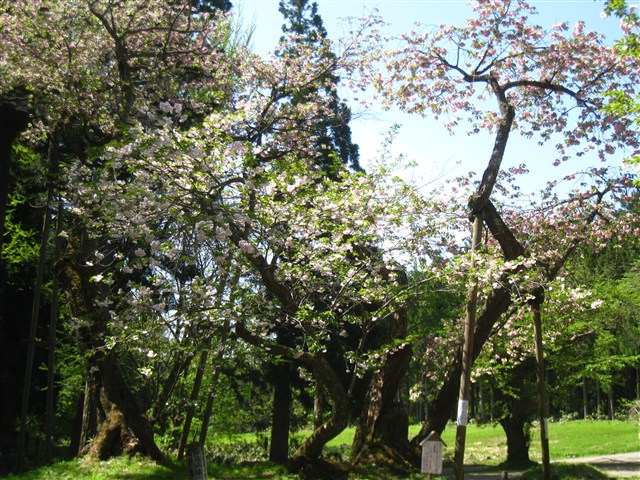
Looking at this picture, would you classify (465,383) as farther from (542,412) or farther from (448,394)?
(448,394)

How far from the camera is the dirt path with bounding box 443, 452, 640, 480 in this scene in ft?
48.5

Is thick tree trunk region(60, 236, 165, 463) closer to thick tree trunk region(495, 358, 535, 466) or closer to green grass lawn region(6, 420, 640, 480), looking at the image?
green grass lawn region(6, 420, 640, 480)

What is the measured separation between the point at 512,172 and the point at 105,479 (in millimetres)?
10527

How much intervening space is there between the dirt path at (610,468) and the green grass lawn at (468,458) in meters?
1.40

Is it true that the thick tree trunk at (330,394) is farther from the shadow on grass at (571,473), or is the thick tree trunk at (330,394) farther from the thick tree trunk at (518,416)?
the thick tree trunk at (518,416)

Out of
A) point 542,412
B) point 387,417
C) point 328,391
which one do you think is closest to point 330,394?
point 328,391

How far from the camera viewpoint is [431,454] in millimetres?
8969

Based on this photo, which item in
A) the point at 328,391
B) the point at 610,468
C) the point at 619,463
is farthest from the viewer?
the point at 619,463

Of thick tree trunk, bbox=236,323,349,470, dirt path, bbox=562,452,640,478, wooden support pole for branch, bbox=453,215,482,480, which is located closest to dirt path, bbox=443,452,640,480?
dirt path, bbox=562,452,640,478

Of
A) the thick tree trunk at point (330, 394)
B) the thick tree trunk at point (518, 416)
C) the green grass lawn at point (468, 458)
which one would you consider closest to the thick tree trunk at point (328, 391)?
the thick tree trunk at point (330, 394)

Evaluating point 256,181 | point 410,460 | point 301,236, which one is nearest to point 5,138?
point 256,181

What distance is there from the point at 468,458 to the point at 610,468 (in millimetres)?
7639

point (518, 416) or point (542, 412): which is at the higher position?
point (542, 412)

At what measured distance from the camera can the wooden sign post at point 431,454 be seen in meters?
8.90
